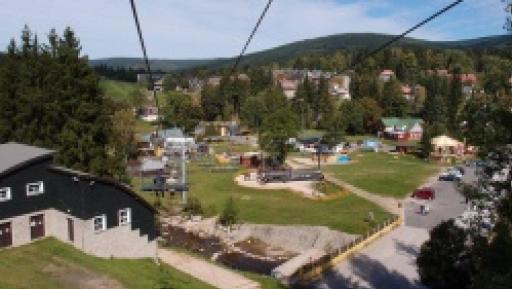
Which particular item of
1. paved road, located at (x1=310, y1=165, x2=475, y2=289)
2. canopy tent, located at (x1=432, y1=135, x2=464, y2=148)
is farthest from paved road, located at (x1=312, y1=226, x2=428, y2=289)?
canopy tent, located at (x1=432, y1=135, x2=464, y2=148)

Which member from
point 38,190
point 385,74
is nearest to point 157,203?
point 38,190

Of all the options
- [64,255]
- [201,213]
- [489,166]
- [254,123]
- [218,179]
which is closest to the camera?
[489,166]

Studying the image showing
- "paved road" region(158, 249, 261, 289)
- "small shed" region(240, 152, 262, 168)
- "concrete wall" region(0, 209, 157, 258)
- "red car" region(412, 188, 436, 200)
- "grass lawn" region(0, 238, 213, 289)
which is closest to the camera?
"grass lawn" region(0, 238, 213, 289)

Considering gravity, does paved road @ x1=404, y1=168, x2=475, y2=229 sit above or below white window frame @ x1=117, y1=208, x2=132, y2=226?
below

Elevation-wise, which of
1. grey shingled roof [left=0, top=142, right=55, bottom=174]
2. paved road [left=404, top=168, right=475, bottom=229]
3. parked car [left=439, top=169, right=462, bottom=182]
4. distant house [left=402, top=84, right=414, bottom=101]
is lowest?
paved road [left=404, top=168, right=475, bottom=229]

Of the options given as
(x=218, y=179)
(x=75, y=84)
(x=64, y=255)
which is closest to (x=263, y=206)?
(x=218, y=179)

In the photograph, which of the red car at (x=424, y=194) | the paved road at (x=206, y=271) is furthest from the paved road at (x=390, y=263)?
the red car at (x=424, y=194)

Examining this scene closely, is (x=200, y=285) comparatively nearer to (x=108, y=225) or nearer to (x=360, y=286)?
(x=108, y=225)

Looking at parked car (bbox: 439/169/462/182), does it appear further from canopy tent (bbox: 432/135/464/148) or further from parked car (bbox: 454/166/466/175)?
canopy tent (bbox: 432/135/464/148)
